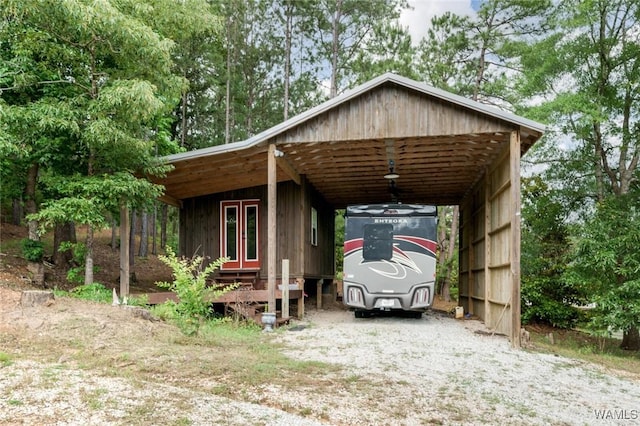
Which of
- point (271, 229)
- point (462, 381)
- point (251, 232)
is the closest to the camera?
point (462, 381)

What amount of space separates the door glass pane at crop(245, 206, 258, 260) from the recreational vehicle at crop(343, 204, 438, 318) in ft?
8.93

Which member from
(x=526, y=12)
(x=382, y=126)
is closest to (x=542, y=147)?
(x=526, y=12)

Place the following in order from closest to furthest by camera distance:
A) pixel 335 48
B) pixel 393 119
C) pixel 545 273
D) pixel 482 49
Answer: pixel 393 119 → pixel 545 273 → pixel 482 49 → pixel 335 48

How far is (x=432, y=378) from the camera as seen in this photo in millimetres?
5391

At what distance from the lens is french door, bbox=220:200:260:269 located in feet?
39.5

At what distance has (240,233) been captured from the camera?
12.2 m

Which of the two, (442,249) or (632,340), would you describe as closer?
(632,340)

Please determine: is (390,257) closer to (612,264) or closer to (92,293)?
(612,264)

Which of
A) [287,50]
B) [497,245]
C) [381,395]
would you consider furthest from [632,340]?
[287,50]

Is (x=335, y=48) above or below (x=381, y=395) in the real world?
above

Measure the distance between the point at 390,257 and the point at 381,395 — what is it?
5.69 meters

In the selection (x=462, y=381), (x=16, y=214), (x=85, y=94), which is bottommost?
(x=462, y=381)

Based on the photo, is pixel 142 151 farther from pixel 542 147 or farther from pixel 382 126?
pixel 542 147

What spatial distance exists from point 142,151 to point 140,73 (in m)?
1.53
